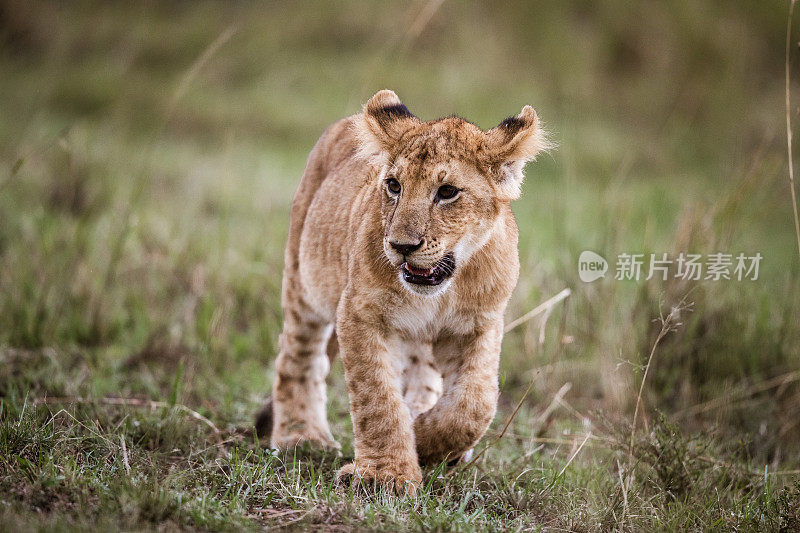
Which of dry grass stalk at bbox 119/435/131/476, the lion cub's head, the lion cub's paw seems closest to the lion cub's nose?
the lion cub's head

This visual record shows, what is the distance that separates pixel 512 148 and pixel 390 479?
4.69ft

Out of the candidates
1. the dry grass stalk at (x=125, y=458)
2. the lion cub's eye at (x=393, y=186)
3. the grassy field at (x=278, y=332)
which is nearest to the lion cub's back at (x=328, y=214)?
the lion cub's eye at (x=393, y=186)

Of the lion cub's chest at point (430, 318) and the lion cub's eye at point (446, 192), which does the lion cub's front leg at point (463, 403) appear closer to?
the lion cub's chest at point (430, 318)

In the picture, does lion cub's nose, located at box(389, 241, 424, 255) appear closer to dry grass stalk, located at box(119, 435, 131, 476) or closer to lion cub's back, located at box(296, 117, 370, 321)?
lion cub's back, located at box(296, 117, 370, 321)

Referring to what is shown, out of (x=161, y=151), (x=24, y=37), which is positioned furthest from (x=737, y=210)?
(x=24, y=37)

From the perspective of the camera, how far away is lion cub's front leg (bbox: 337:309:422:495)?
3572mm

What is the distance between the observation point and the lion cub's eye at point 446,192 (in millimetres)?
3615

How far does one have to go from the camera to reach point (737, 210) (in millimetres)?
5516

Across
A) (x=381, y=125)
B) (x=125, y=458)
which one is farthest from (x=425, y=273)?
(x=125, y=458)

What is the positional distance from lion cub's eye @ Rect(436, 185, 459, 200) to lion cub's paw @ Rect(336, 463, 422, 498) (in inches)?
43.0

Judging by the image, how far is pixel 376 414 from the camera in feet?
11.9

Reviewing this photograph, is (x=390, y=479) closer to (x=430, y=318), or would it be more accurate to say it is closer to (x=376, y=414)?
(x=376, y=414)

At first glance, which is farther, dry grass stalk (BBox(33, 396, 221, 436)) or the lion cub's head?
dry grass stalk (BBox(33, 396, 221, 436))

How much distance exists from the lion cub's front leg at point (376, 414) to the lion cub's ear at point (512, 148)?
819 millimetres
